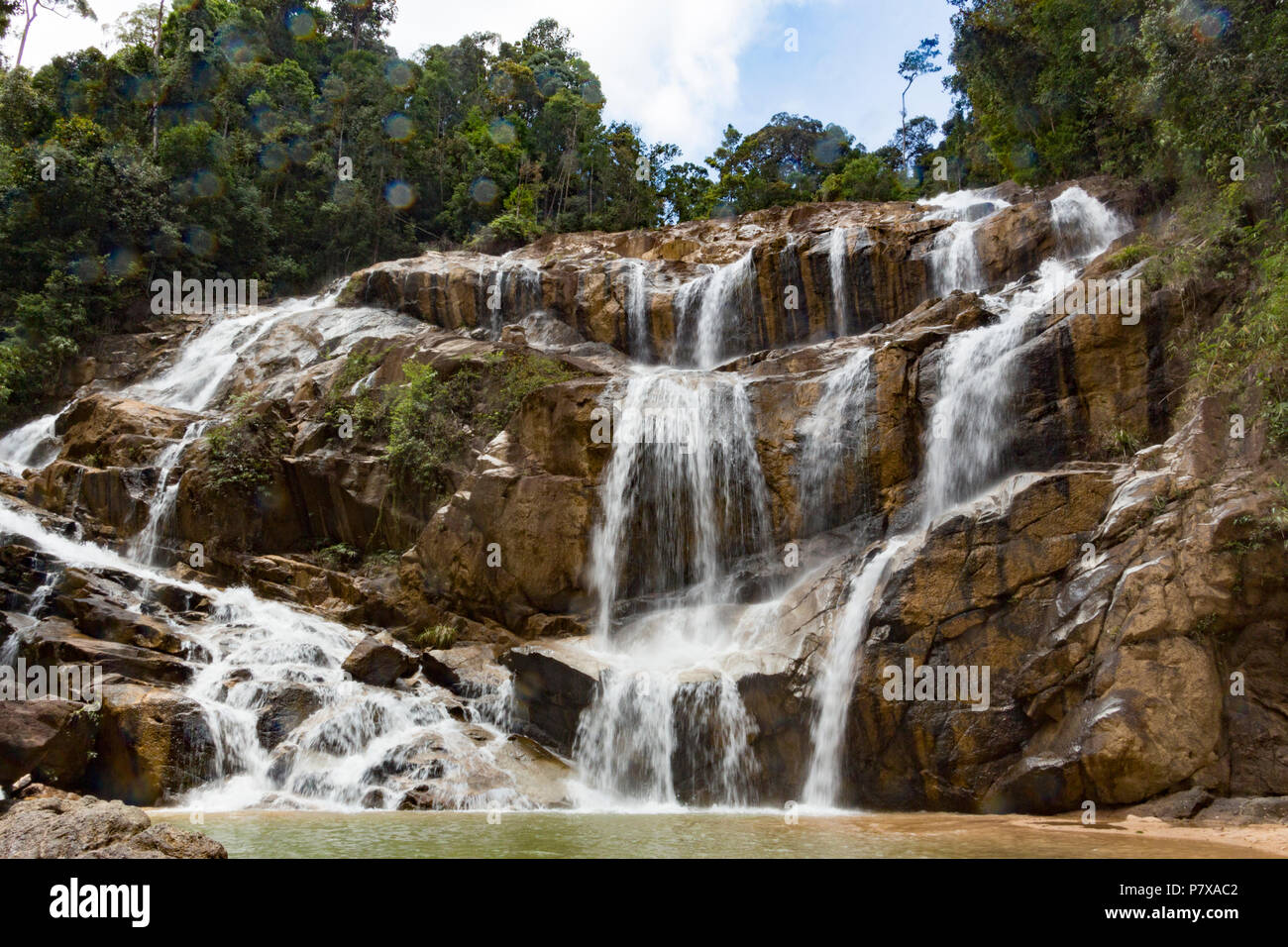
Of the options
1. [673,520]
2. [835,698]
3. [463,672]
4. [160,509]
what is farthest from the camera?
[160,509]

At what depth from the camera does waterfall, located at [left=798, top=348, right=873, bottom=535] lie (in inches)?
626

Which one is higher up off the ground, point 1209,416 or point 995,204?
point 995,204

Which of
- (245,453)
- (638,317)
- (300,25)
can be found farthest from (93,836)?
(300,25)

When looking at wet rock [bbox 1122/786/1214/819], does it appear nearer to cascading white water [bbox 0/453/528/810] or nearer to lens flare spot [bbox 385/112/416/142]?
cascading white water [bbox 0/453/528/810]

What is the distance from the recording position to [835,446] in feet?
52.9

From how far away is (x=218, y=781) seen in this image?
12398 millimetres

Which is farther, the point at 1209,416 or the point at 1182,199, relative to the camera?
the point at 1182,199

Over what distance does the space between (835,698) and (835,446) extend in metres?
5.60

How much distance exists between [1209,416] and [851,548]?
5.84 meters

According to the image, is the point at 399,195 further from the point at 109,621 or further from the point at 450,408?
the point at 109,621

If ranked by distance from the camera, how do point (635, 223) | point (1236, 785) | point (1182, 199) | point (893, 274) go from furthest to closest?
point (635, 223)
point (893, 274)
point (1182, 199)
point (1236, 785)

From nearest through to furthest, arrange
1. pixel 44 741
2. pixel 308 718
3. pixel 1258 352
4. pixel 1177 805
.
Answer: pixel 1177 805
pixel 44 741
pixel 1258 352
pixel 308 718

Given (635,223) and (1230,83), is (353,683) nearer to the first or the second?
(1230,83)

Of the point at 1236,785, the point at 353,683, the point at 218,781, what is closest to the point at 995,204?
the point at 1236,785
